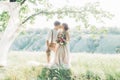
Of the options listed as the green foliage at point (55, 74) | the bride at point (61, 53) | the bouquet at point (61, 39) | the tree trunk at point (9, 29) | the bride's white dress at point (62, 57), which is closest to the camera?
the green foliage at point (55, 74)

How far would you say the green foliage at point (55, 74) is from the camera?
49.8 feet

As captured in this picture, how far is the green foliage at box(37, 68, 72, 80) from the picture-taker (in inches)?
598

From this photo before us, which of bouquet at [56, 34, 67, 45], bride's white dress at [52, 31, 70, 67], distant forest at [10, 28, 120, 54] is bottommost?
distant forest at [10, 28, 120, 54]

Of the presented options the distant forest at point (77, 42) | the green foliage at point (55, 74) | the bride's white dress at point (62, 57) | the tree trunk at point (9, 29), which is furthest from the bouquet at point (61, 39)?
the distant forest at point (77, 42)

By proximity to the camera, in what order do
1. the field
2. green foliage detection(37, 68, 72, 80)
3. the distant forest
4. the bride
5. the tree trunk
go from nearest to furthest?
the field, green foliage detection(37, 68, 72, 80), the bride, the tree trunk, the distant forest

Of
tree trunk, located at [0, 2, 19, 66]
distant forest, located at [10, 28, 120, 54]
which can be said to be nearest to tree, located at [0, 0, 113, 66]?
tree trunk, located at [0, 2, 19, 66]

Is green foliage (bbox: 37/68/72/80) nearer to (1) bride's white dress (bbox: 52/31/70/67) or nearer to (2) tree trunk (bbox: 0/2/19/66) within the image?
(1) bride's white dress (bbox: 52/31/70/67)

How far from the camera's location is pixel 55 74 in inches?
607

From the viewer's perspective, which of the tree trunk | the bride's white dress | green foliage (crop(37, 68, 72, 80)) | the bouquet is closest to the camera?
green foliage (crop(37, 68, 72, 80))

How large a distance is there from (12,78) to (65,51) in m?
2.44

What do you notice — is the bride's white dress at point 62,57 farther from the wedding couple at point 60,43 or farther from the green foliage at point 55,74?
the green foliage at point 55,74

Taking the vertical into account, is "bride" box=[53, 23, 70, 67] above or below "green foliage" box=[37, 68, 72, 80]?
above

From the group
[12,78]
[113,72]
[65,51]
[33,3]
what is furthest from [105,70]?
[33,3]

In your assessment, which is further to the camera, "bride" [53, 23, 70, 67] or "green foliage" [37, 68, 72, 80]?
"bride" [53, 23, 70, 67]
